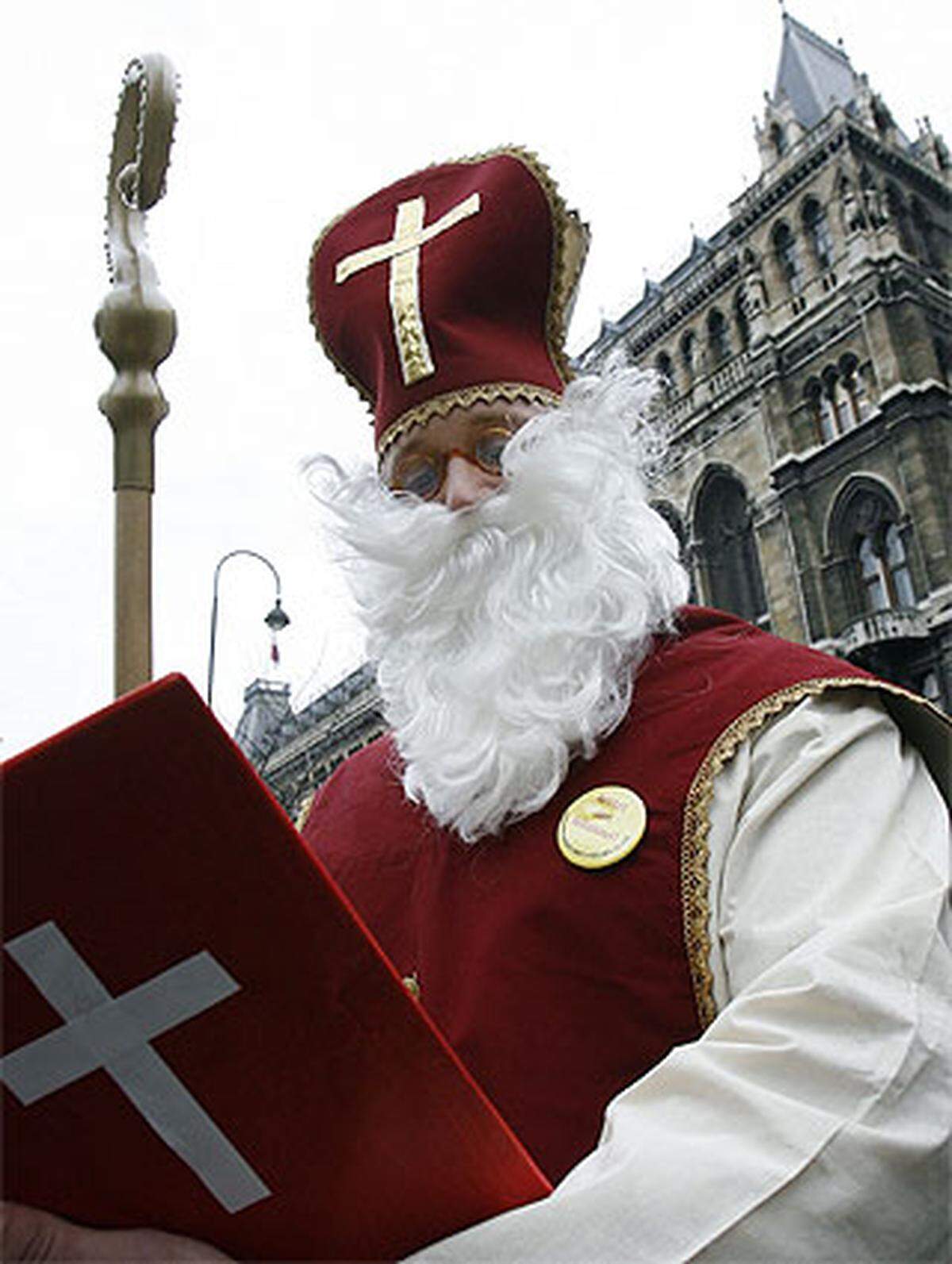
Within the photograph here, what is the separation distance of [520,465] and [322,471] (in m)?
0.63

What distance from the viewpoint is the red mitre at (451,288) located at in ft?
8.41

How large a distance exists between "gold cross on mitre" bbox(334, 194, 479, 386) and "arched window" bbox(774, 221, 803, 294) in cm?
2191

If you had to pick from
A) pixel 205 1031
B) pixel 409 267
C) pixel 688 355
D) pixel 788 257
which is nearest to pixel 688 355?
pixel 688 355

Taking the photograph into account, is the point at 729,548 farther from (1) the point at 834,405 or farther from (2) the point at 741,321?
(2) the point at 741,321

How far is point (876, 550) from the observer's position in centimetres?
2036

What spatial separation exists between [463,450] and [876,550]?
19.2 meters

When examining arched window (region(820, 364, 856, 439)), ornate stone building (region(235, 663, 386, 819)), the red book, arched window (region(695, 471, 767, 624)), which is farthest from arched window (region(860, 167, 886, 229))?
the red book

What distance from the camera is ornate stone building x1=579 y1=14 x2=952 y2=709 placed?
1950 centimetres

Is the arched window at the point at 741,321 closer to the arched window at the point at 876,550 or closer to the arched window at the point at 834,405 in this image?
the arched window at the point at 834,405

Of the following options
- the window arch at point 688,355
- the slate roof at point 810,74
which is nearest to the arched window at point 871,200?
the window arch at point 688,355

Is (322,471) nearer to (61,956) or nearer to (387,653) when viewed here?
(387,653)

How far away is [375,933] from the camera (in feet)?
6.79

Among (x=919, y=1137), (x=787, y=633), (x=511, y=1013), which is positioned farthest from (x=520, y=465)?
(x=787, y=633)

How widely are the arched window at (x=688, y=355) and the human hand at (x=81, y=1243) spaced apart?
24812mm
